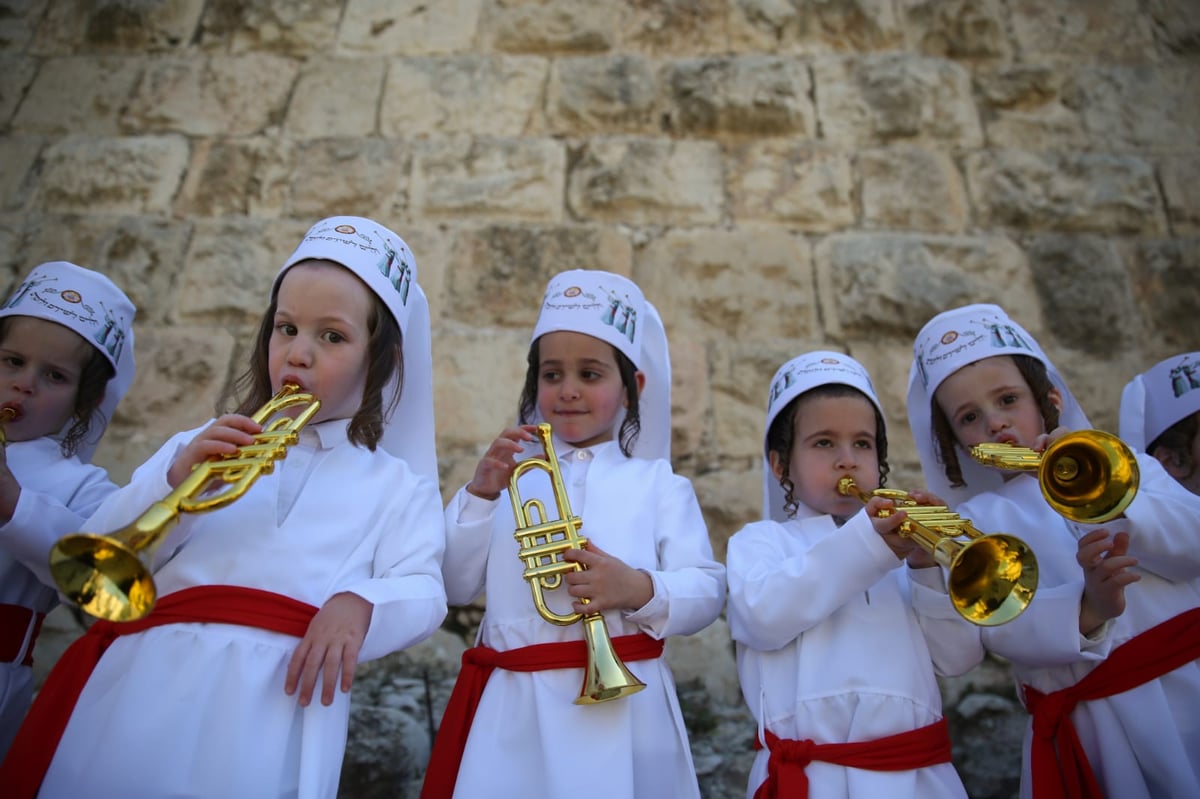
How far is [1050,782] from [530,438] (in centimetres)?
173

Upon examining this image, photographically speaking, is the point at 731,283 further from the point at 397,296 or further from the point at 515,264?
the point at 397,296

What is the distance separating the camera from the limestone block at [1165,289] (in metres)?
4.14

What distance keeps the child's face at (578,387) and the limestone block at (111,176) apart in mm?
2864

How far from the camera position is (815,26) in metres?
4.85

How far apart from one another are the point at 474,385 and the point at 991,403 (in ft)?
7.61

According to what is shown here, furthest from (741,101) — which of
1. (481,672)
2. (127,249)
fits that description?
(481,672)

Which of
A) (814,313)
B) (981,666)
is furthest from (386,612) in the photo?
(814,313)

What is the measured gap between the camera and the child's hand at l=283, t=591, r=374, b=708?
74.6 inches

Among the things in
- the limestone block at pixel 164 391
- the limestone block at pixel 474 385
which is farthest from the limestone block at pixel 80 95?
the limestone block at pixel 474 385

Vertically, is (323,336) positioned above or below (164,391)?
below

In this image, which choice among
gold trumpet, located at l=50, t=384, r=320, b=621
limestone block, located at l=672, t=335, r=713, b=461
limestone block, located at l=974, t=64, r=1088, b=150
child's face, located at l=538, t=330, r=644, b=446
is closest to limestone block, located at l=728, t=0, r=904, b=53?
limestone block, located at l=974, t=64, r=1088, b=150

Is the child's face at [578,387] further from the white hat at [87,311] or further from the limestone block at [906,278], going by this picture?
the limestone block at [906,278]

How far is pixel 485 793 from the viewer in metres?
2.12

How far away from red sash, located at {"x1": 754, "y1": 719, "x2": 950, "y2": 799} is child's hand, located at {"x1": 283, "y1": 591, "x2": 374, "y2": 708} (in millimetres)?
1121
